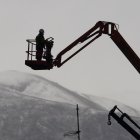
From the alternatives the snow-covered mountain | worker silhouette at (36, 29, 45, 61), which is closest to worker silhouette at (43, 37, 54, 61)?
worker silhouette at (36, 29, 45, 61)

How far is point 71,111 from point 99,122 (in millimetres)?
12821

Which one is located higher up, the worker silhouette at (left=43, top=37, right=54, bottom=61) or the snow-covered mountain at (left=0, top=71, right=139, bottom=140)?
the worker silhouette at (left=43, top=37, right=54, bottom=61)

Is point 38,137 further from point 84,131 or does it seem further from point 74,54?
point 74,54

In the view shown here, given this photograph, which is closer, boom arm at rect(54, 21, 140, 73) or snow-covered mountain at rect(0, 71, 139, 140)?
boom arm at rect(54, 21, 140, 73)

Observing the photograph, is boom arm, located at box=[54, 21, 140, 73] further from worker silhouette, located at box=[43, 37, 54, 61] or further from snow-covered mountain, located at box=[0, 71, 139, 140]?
snow-covered mountain, located at box=[0, 71, 139, 140]

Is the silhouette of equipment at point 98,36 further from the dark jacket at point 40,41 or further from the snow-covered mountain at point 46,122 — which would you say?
the snow-covered mountain at point 46,122

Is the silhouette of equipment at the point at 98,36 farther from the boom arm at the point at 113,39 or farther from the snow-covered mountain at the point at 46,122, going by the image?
the snow-covered mountain at the point at 46,122

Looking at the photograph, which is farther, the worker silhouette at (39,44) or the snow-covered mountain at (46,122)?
Result: the snow-covered mountain at (46,122)

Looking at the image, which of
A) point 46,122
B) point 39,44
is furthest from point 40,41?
point 46,122

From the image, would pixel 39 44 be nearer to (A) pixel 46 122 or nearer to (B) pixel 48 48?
(B) pixel 48 48

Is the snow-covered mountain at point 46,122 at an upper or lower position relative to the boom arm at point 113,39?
lower

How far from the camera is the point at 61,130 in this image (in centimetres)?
17775

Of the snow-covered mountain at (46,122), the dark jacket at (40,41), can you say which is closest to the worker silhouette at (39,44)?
the dark jacket at (40,41)

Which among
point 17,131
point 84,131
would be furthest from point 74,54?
point 84,131
